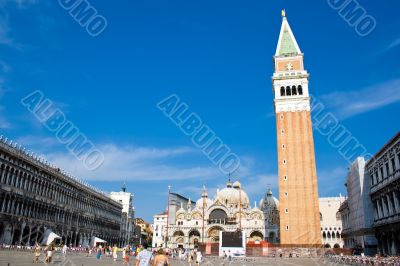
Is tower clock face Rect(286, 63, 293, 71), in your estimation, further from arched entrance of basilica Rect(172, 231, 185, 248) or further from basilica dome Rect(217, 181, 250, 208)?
arched entrance of basilica Rect(172, 231, 185, 248)

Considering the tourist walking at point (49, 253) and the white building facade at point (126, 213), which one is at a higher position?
the white building facade at point (126, 213)

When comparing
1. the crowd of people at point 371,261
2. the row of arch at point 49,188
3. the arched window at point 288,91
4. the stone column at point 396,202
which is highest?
the arched window at point 288,91

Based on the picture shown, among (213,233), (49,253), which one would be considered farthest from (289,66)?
(49,253)

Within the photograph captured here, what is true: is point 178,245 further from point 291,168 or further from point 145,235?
point 145,235

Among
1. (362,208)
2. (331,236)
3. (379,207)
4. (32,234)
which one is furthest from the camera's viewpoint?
(331,236)

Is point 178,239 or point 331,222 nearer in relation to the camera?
point 178,239

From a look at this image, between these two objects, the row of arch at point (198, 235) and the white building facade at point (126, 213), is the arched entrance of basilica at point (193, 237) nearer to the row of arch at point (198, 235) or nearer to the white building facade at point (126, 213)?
the row of arch at point (198, 235)

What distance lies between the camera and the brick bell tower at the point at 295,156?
55.0 metres

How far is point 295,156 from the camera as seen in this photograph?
58.5 meters

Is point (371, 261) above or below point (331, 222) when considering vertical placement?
below

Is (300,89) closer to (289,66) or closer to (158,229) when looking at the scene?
(289,66)

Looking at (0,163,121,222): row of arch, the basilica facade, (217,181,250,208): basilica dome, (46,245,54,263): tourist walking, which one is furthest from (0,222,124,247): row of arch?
(217,181,250,208): basilica dome

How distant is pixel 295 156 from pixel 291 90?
12053 millimetres

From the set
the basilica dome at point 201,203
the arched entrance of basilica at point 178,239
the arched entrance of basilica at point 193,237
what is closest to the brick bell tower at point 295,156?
the basilica dome at point 201,203
